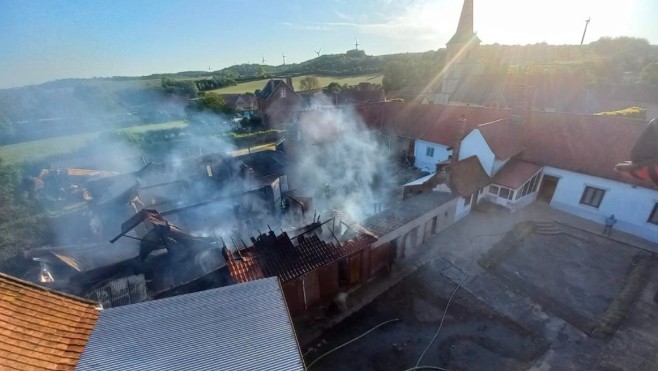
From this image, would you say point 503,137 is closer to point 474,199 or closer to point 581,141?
point 581,141

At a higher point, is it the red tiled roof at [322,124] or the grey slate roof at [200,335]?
the grey slate roof at [200,335]

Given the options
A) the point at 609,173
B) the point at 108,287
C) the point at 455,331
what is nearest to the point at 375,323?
the point at 455,331

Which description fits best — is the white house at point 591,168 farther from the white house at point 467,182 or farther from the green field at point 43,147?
the green field at point 43,147

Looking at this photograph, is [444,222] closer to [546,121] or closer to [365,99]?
[546,121]

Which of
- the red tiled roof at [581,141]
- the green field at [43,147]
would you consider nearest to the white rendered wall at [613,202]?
the red tiled roof at [581,141]

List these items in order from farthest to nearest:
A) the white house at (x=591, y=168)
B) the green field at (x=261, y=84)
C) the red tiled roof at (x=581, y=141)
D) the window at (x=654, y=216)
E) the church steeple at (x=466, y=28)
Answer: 1. the green field at (x=261, y=84)
2. the church steeple at (x=466, y=28)
3. the red tiled roof at (x=581, y=141)
4. the white house at (x=591, y=168)
5. the window at (x=654, y=216)
